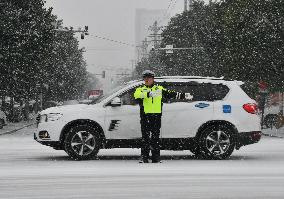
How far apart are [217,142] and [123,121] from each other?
1960 mm

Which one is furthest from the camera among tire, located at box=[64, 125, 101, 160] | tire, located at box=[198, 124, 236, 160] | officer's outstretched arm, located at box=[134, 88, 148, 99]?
tire, located at box=[198, 124, 236, 160]

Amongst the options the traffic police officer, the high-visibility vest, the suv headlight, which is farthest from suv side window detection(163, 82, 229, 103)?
the suv headlight

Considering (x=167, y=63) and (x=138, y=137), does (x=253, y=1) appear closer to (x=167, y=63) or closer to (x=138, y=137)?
(x=138, y=137)

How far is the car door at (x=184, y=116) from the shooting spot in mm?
15461

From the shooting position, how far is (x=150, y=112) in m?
14.6

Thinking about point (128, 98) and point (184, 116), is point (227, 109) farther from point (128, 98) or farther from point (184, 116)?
point (128, 98)

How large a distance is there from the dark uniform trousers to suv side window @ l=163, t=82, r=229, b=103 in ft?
4.51

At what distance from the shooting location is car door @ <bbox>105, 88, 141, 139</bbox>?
15352mm

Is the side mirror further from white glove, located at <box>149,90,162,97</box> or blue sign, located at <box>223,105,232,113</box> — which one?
blue sign, located at <box>223,105,232,113</box>

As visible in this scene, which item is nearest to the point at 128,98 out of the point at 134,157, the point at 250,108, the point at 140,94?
the point at 140,94

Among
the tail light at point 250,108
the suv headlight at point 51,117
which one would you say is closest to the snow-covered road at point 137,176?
the suv headlight at point 51,117

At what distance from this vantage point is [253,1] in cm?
3522

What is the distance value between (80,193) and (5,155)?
722 centimetres

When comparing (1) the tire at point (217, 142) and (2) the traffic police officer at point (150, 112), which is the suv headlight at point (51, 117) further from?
(1) the tire at point (217, 142)
